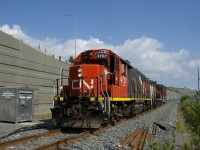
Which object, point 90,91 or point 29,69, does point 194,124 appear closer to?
point 90,91

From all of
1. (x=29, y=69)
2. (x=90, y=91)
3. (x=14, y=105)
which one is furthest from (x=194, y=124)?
(x=29, y=69)

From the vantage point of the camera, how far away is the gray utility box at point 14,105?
49.5ft

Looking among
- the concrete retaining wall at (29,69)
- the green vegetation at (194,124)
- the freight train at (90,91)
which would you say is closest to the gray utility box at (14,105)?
the concrete retaining wall at (29,69)

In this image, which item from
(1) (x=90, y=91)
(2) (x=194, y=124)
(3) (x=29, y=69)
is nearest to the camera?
(2) (x=194, y=124)

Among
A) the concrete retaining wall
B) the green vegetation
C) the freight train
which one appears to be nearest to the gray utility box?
the concrete retaining wall

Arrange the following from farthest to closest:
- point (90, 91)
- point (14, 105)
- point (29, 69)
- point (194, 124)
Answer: point (29, 69) < point (14, 105) < point (90, 91) < point (194, 124)

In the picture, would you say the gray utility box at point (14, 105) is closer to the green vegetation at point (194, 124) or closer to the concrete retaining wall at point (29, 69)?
the concrete retaining wall at point (29, 69)

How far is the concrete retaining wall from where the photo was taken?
1689cm

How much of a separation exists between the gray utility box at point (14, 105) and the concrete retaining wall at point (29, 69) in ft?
4.19

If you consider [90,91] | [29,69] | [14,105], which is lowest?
[14,105]

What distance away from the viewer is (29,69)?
63.0ft

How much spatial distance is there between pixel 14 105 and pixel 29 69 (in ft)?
14.8

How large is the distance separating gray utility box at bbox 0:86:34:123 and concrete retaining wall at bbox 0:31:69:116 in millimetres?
1277

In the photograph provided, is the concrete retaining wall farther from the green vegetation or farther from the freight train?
the green vegetation
